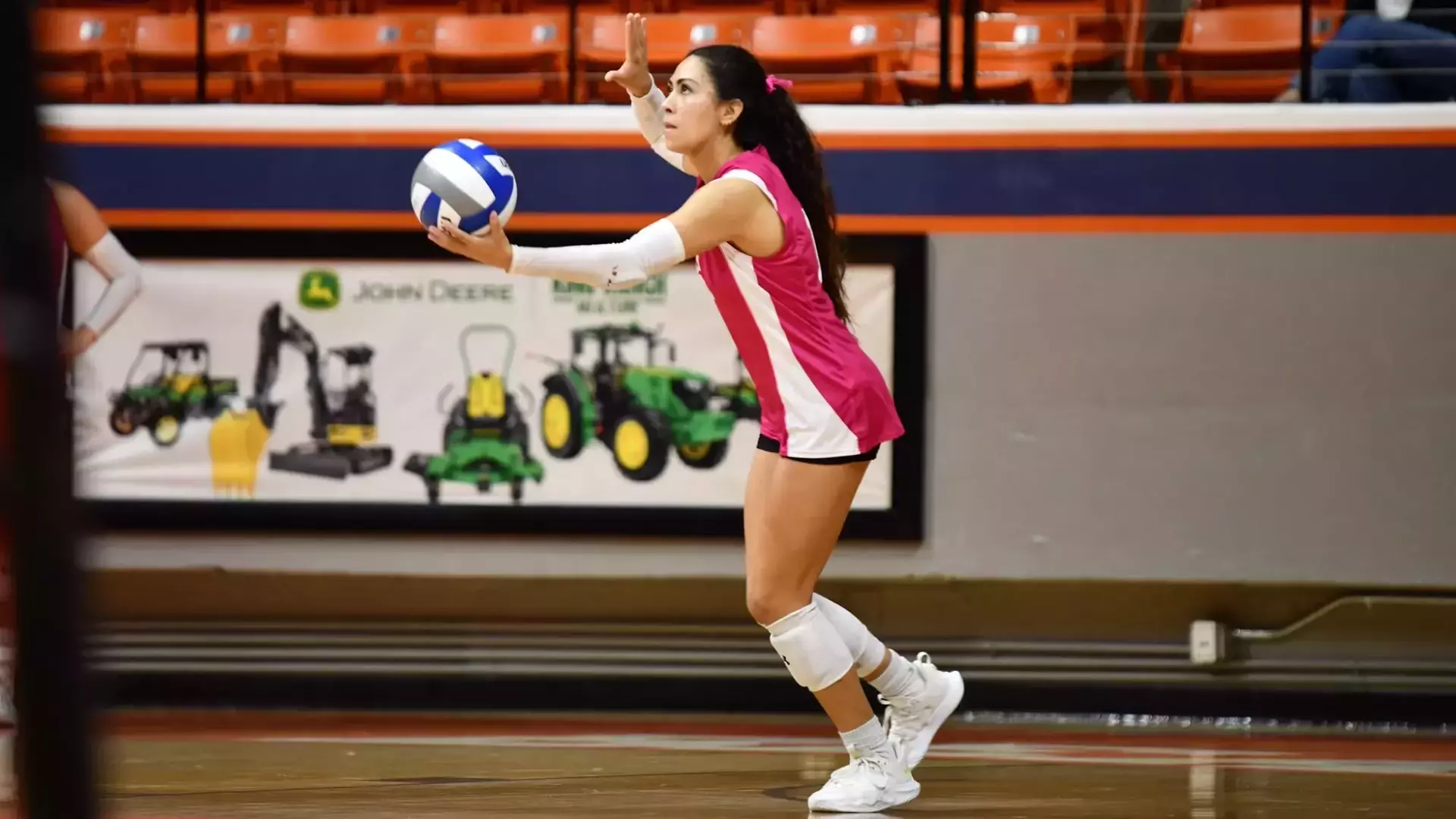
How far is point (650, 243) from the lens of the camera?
369 centimetres

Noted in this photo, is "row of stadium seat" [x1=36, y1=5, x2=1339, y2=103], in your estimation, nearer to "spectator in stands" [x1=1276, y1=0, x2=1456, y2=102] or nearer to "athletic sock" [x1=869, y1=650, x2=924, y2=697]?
"spectator in stands" [x1=1276, y1=0, x2=1456, y2=102]

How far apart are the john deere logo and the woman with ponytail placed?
2.65 m

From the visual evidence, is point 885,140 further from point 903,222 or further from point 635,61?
point 635,61

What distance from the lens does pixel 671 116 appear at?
4.15 metres

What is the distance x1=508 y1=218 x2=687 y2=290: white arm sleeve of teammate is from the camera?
11.7 feet

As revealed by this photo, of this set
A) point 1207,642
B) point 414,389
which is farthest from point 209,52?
point 1207,642

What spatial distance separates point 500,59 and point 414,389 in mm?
1482

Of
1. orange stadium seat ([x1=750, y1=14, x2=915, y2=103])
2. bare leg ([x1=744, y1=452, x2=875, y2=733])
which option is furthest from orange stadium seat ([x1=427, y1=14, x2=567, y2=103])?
bare leg ([x1=744, y1=452, x2=875, y2=733])

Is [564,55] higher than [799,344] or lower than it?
higher

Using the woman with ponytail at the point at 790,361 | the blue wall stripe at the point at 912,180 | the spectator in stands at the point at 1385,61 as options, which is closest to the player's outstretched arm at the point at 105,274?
the blue wall stripe at the point at 912,180

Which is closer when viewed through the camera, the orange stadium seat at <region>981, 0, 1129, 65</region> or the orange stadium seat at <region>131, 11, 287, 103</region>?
the orange stadium seat at <region>981, 0, 1129, 65</region>

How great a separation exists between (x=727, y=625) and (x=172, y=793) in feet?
8.40

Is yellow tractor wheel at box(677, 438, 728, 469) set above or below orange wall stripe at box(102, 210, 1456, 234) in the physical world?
below

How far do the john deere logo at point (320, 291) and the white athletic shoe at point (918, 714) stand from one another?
3050 mm
